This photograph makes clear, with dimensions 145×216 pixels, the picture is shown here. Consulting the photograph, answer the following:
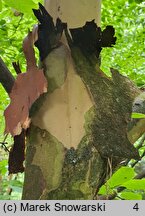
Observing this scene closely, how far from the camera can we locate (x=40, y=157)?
50 cm

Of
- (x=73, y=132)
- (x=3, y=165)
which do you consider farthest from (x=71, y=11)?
(x=3, y=165)

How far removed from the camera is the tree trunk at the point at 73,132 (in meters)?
0.47

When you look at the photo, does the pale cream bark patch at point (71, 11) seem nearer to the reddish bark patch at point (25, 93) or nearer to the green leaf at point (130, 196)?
the reddish bark patch at point (25, 93)

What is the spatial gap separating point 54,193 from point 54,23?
0.26m

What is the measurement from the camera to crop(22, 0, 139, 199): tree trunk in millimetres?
473

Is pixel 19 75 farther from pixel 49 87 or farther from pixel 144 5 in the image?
pixel 144 5

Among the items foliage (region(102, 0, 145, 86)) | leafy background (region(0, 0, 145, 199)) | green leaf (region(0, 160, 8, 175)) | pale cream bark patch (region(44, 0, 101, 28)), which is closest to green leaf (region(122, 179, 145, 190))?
pale cream bark patch (region(44, 0, 101, 28))

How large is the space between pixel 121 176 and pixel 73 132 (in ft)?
0.50

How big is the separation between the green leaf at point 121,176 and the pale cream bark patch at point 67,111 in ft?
0.44

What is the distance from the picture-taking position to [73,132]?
0.48 m

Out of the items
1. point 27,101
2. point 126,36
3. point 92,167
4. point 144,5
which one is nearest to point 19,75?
point 27,101

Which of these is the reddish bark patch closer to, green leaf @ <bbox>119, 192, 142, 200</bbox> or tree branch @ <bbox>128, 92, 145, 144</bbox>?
tree branch @ <bbox>128, 92, 145, 144</bbox>

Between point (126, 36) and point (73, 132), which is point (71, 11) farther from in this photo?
point (126, 36)

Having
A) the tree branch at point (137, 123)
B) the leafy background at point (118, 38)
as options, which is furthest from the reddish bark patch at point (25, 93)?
the leafy background at point (118, 38)
